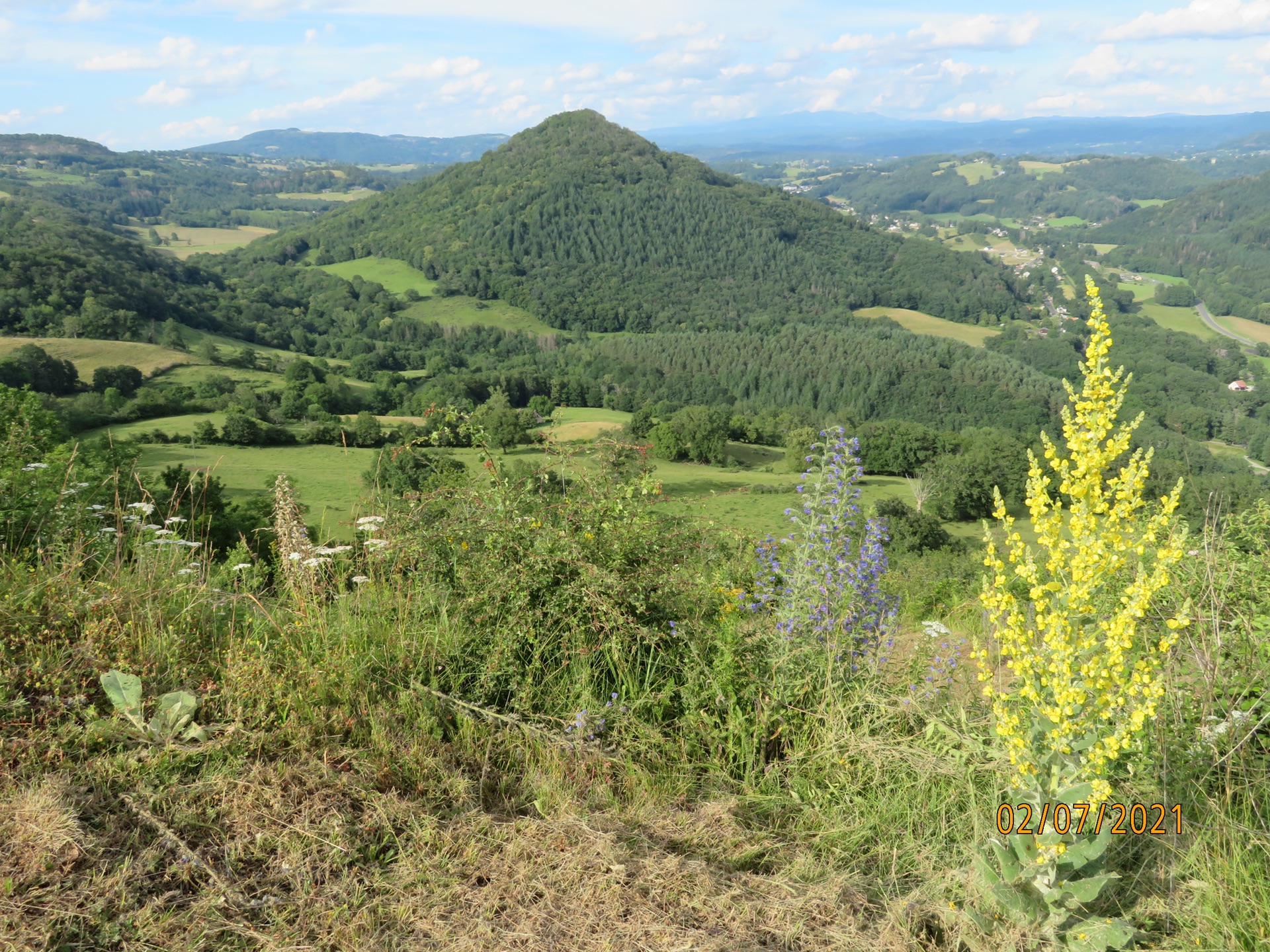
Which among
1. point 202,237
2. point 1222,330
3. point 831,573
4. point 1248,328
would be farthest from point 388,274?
point 1248,328

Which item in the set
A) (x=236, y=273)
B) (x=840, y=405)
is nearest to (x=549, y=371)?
(x=840, y=405)

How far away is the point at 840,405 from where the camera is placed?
321ft

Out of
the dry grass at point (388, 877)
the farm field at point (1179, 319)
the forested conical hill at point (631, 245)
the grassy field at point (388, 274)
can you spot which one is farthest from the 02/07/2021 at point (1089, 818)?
the grassy field at point (388, 274)

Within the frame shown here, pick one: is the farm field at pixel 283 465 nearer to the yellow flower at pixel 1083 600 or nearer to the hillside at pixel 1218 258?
the yellow flower at pixel 1083 600

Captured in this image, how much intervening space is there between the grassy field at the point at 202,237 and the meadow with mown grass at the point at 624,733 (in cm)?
17709

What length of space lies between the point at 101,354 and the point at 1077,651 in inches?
3191

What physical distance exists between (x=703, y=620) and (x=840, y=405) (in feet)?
324

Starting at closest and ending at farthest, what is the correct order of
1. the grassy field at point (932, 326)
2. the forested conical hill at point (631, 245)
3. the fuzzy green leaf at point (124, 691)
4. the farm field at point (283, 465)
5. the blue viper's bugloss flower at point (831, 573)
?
the fuzzy green leaf at point (124, 691)
the blue viper's bugloss flower at point (831, 573)
the farm field at point (283, 465)
the grassy field at point (932, 326)
the forested conical hill at point (631, 245)

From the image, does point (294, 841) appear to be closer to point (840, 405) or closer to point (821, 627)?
point (821, 627)

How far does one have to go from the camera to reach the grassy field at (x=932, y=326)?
126438 millimetres

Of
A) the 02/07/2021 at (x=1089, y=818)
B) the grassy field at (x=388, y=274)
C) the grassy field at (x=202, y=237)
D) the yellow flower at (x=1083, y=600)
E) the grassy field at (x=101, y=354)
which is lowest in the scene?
the grassy field at (x=101, y=354)

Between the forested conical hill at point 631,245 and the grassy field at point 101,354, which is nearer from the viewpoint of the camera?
the grassy field at point 101,354

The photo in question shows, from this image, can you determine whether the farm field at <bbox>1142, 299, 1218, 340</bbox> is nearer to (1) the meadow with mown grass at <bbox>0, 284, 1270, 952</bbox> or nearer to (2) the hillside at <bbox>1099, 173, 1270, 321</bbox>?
(2) the hillside at <bbox>1099, 173, 1270, 321</bbox>

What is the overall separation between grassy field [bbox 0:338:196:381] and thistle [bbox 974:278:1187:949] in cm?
7474
